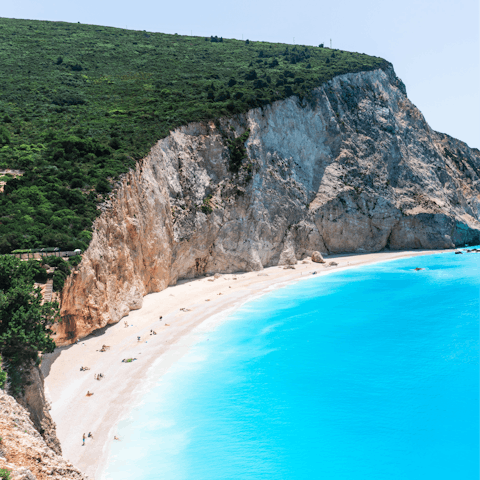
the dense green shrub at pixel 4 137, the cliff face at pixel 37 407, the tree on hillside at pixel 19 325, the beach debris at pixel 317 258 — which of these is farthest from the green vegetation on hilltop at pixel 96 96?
the beach debris at pixel 317 258

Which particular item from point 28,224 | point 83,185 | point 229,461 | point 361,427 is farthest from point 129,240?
point 361,427

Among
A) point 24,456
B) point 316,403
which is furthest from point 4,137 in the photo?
point 316,403

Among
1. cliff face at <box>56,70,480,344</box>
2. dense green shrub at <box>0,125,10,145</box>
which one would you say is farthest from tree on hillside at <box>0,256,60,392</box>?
dense green shrub at <box>0,125,10,145</box>

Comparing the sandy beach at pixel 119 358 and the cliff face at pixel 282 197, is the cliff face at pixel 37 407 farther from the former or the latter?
the cliff face at pixel 282 197

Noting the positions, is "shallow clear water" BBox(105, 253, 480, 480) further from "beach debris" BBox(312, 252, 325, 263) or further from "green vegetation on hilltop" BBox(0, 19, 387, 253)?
"beach debris" BBox(312, 252, 325, 263)

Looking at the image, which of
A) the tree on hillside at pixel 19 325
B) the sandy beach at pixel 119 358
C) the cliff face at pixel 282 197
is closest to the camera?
the tree on hillside at pixel 19 325

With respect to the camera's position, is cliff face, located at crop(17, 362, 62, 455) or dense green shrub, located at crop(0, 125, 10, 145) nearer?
cliff face, located at crop(17, 362, 62, 455)
